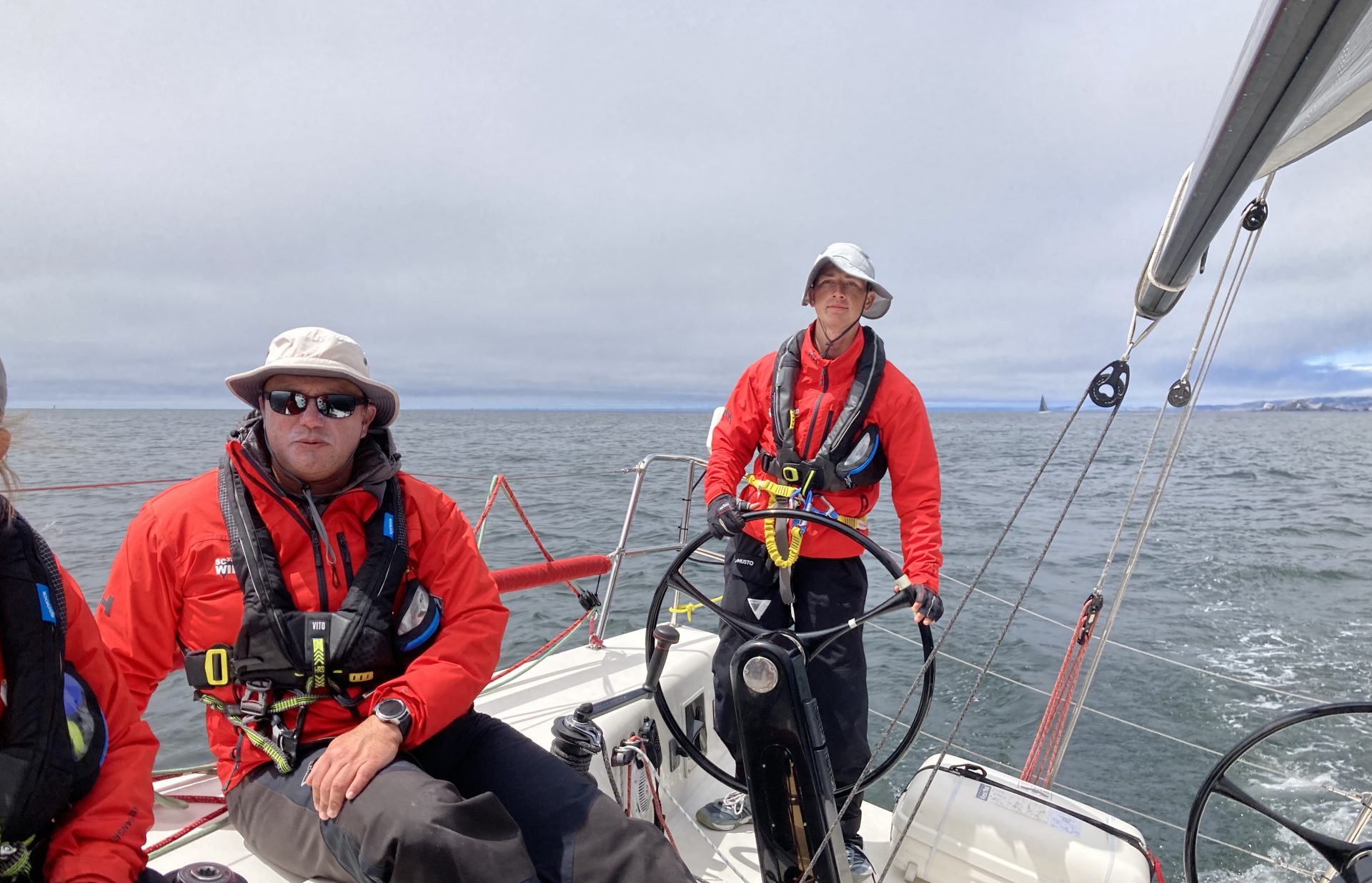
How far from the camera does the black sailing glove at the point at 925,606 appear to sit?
1.74m

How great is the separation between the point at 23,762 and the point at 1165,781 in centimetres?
406

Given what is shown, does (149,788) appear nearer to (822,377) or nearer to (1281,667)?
Result: (822,377)

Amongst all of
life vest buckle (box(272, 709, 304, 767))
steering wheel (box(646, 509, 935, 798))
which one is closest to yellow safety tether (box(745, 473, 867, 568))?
steering wheel (box(646, 509, 935, 798))

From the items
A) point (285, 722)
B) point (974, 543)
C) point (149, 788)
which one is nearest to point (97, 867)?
point (149, 788)

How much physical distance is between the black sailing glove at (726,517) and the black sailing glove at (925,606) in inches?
18.0

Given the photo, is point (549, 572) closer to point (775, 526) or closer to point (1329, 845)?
point (775, 526)

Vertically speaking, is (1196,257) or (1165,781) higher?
(1196,257)

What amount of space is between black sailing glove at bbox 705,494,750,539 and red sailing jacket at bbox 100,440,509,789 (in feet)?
2.02

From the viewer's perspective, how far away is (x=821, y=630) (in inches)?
77.5

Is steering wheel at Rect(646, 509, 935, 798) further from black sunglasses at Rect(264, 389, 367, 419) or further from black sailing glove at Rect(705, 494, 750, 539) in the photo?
black sunglasses at Rect(264, 389, 367, 419)

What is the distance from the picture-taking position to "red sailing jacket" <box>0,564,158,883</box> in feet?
3.13

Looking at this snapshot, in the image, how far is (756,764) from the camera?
4.91 ft

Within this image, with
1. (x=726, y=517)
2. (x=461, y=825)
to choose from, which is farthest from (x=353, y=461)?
(x=726, y=517)

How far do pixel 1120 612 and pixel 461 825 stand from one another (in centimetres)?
641
